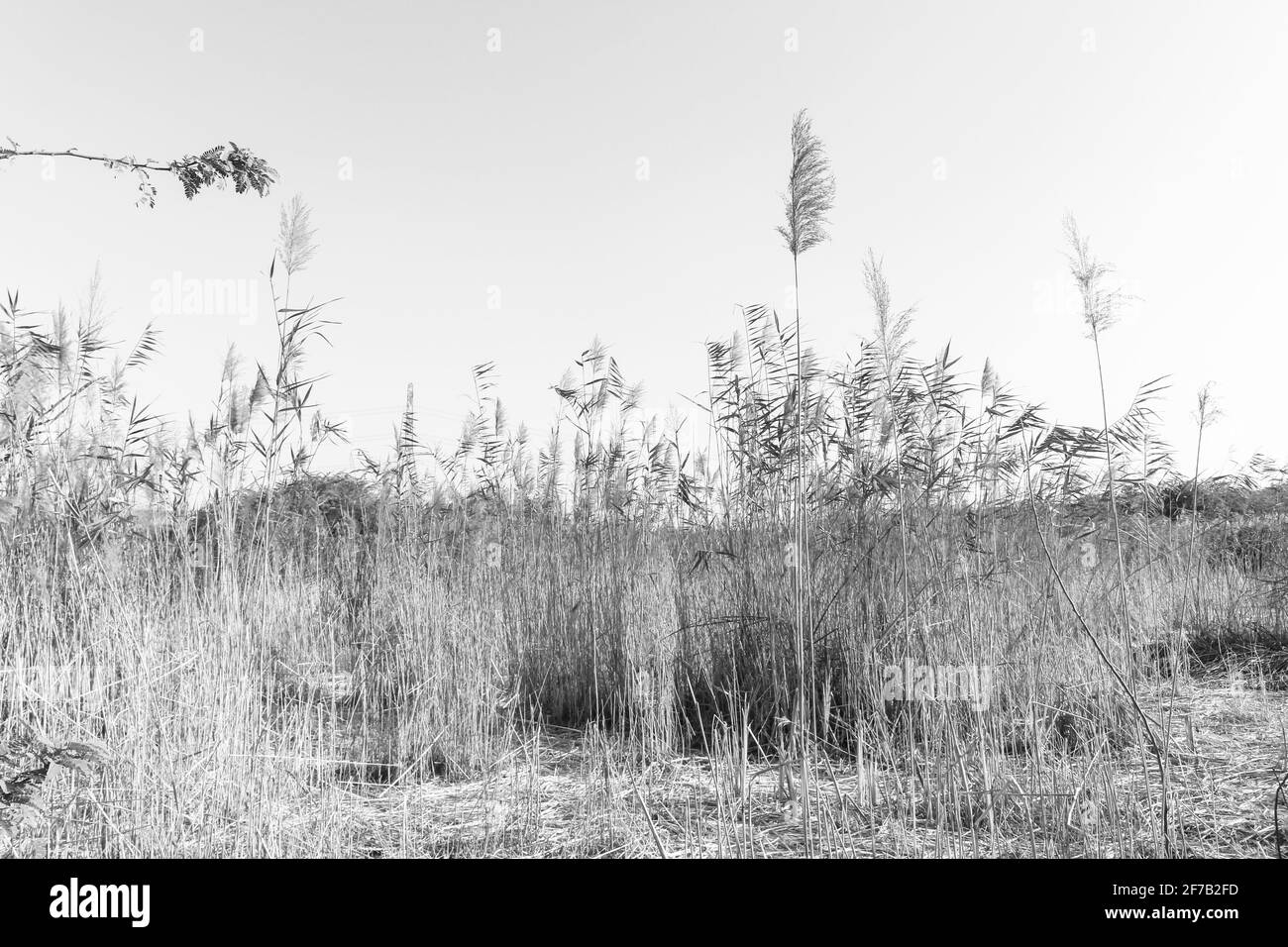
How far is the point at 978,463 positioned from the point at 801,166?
2.13 meters

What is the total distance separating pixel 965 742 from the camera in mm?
2994

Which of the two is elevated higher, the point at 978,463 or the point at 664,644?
the point at 978,463

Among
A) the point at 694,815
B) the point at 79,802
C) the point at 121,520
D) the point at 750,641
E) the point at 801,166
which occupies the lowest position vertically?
the point at 694,815

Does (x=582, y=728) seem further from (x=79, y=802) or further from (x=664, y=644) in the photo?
(x=79, y=802)

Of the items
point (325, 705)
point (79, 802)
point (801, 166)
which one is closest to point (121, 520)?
point (325, 705)

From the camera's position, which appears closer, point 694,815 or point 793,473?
point 694,815

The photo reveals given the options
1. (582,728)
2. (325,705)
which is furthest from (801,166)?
(325,705)
